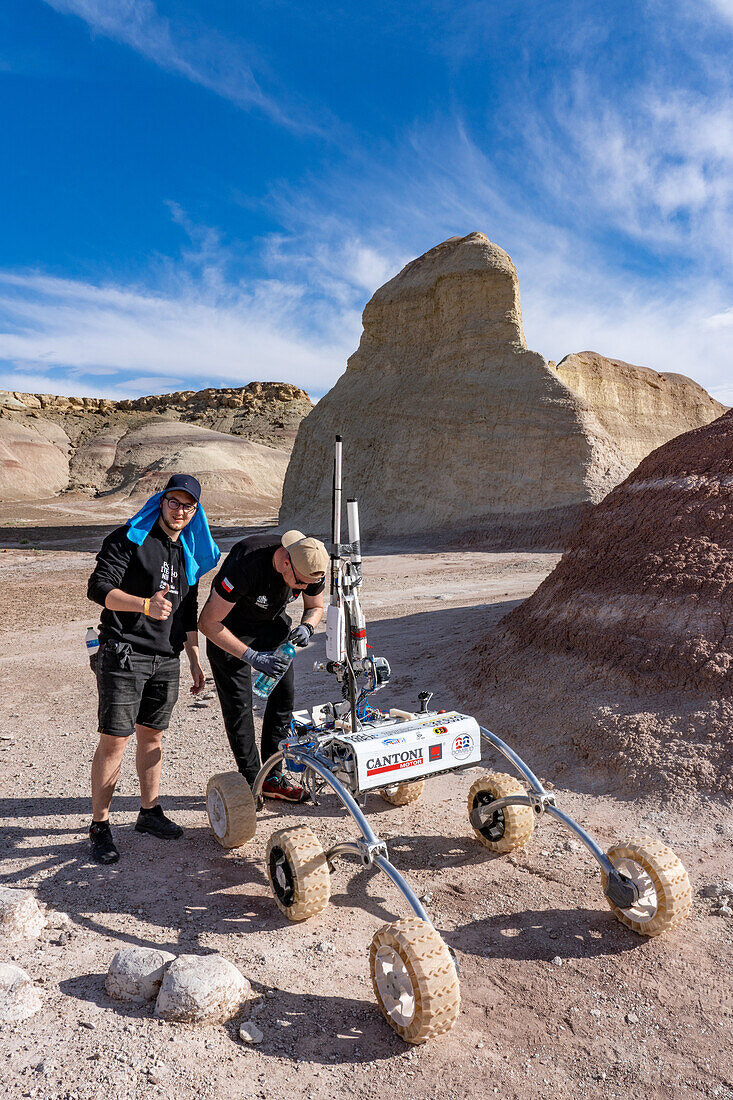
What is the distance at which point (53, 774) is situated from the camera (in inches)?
203

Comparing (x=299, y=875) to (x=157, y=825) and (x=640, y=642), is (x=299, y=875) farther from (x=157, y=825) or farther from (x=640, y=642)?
(x=640, y=642)

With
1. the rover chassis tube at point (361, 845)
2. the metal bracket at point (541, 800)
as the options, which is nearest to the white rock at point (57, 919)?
the rover chassis tube at point (361, 845)

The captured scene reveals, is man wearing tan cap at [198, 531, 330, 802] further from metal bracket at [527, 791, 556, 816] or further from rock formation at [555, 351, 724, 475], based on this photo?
rock formation at [555, 351, 724, 475]

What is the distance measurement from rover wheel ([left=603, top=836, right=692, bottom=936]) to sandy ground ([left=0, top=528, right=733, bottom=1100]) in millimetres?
92

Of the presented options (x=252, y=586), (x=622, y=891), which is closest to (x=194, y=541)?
(x=252, y=586)

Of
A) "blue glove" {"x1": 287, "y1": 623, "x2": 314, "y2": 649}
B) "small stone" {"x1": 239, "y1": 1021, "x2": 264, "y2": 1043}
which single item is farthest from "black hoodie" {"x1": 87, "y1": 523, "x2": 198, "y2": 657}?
"small stone" {"x1": 239, "y1": 1021, "x2": 264, "y2": 1043}

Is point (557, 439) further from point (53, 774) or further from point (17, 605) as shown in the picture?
point (53, 774)

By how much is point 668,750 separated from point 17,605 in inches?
500

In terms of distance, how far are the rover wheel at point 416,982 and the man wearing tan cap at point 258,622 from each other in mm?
1345

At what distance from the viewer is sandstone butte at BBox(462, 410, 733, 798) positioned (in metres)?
4.67

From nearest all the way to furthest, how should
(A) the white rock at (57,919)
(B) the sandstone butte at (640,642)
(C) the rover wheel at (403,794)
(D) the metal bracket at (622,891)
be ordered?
(D) the metal bracket at (622,891) → (A) the white rock at (57,919) → (C) the rover wheel at (403,794) → (B) the sandstone butte at (640,642)

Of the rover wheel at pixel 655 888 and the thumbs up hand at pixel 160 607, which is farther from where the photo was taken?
the thumbs up hand at pixel 160 607

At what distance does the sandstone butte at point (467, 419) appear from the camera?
25.1 meters

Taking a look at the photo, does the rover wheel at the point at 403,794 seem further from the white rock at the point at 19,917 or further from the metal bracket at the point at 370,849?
the white rock at the point at 19,917
